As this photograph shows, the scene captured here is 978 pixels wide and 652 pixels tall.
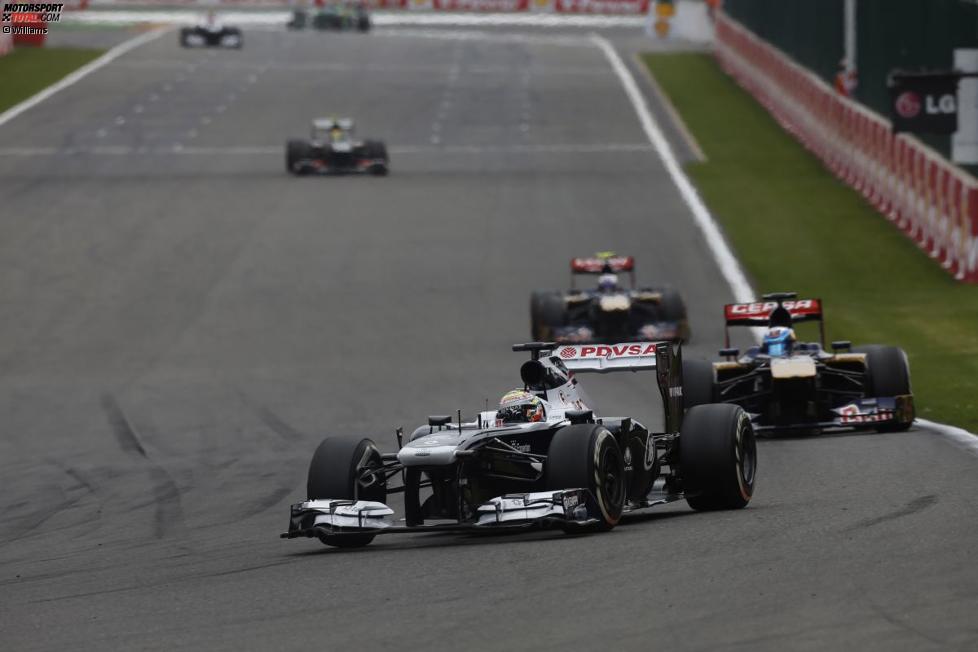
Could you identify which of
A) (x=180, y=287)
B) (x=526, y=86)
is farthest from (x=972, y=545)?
(x=526, y=86)

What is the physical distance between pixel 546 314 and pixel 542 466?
591 inches

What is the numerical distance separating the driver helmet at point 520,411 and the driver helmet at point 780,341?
6.81 m

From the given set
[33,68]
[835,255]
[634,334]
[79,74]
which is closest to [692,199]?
[835,255]

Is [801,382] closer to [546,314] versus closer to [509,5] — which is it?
[546,314]

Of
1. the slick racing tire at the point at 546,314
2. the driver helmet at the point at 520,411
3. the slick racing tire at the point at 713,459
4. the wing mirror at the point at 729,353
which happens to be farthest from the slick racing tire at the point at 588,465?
the slick racing tire at the point at 546,314

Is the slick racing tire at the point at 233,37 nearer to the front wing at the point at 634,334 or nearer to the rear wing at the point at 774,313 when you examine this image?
the front wing at the point at 634,334

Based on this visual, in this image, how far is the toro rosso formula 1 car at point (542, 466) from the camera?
1331cm

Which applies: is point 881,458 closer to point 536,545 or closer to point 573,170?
point 536,545

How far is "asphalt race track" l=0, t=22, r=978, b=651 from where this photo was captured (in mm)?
10547

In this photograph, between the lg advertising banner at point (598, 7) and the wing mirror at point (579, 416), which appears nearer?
the wing mirror at point (579, 416)

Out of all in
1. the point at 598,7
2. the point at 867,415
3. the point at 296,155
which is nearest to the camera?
the point at 867,415

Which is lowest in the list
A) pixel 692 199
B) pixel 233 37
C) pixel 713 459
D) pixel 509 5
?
pixel 692 199

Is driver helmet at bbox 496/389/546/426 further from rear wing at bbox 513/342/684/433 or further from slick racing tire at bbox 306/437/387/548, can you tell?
slick racing tire at bbox 306/437/387/548

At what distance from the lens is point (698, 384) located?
2041cm
